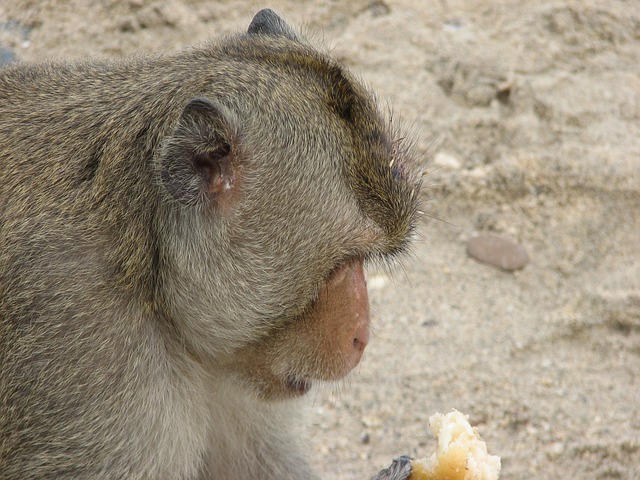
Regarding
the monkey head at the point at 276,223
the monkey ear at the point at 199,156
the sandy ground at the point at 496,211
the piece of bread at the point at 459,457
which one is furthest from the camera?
the sandy ground at the point at 496,211

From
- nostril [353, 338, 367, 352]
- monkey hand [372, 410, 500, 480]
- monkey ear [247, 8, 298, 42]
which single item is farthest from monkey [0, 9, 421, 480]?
monkey hand [372, 410, 500, 480]

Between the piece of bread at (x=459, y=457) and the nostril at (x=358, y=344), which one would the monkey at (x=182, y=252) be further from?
the piece of bread at (x=459, y=457)

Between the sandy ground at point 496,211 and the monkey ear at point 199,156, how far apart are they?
902mm

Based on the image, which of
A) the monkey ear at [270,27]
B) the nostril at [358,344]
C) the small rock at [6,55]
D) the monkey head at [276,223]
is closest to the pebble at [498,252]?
the monkey ear at [270,27]

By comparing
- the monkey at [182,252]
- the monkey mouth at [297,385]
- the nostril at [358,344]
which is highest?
the monkey at [182,252]

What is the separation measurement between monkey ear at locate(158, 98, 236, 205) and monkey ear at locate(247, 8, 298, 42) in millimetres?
692

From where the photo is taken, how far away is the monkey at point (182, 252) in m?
2.77

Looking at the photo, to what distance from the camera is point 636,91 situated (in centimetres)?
591

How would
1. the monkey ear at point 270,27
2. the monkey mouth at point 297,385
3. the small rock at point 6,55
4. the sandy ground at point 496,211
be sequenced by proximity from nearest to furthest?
the monkey mouth at point 297,385 < the monkey ear at point 270,27 < the sandy ground at point 496,211 < the small rock at point 6,55

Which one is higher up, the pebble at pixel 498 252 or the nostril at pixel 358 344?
the nostril at pixel 358 344

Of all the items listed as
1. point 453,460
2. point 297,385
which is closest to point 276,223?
point 297,385

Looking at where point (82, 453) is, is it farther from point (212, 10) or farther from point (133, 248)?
point (212, 10)

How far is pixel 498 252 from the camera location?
203 inches

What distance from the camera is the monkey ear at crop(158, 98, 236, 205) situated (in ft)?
8.91
